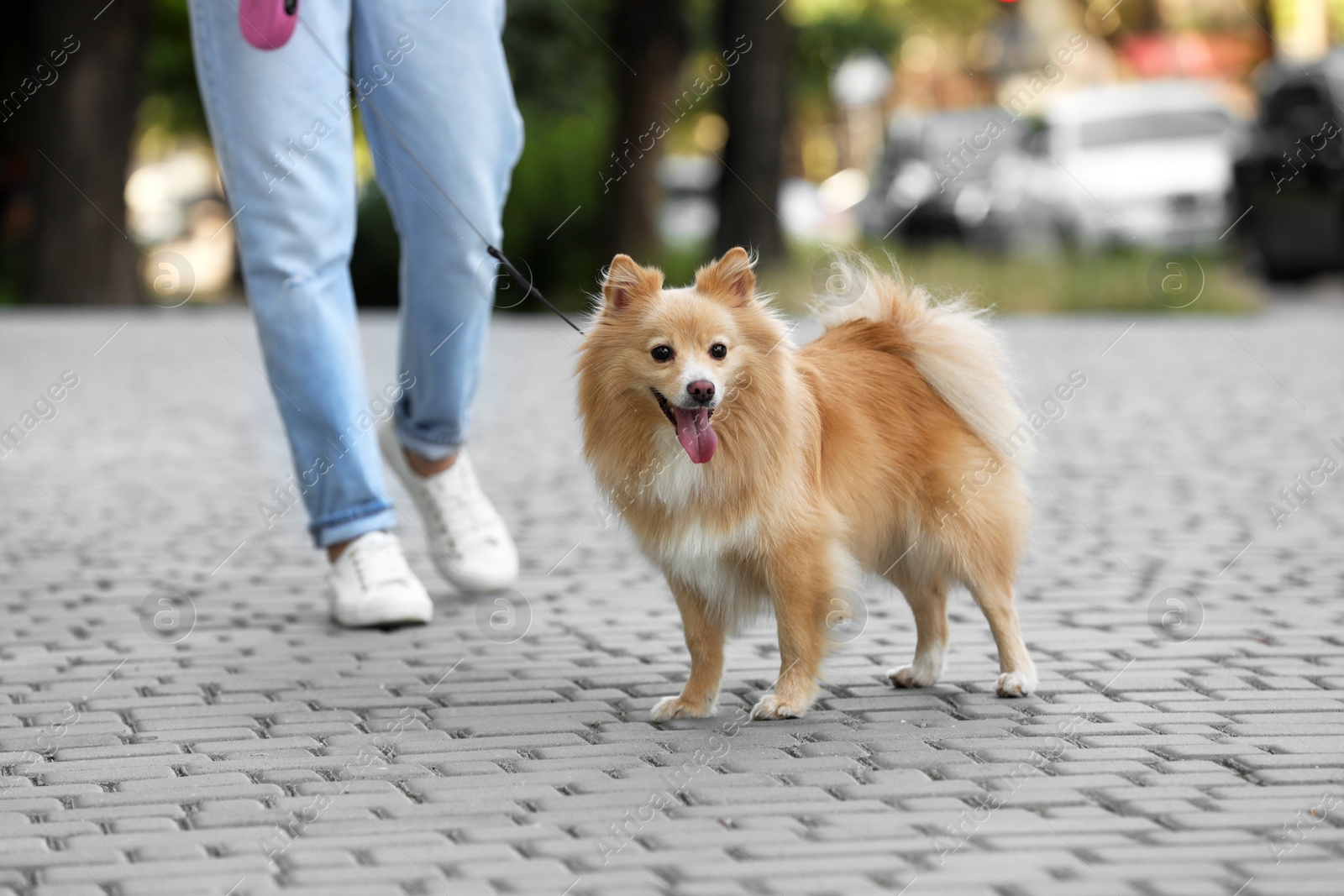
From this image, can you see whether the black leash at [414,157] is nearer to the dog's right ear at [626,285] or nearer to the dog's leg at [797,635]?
the dog's right ear at [626,285]

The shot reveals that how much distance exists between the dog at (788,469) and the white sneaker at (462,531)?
1.42 m

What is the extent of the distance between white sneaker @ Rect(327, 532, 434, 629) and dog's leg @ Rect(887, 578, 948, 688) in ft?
5.00

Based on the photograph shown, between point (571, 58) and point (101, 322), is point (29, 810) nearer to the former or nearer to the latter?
point (101, 322)

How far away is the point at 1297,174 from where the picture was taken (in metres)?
17.6

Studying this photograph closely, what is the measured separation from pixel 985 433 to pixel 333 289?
2020 mm

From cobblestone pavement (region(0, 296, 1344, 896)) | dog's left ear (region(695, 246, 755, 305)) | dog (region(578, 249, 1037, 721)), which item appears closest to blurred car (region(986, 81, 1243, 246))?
cobblestone pavement (region(0, 296, 1344, 896))

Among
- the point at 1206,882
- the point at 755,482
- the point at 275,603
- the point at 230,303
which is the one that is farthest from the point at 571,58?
the point at 1206,882

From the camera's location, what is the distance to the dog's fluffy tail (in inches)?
175

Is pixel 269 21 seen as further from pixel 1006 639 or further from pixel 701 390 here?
pixel 1006 639

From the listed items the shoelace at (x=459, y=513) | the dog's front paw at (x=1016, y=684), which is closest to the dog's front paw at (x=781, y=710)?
the dog's front paw at (x=1016, y=684)

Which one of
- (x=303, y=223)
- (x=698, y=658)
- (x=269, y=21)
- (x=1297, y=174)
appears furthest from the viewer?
(x=1297, y=174)

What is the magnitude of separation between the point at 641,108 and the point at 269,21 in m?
15.6

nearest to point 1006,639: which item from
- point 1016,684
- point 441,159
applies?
point 1016,684

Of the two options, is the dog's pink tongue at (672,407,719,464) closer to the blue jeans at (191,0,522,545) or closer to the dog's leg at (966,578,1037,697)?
the dog's leg at (966,578,1037,697)
